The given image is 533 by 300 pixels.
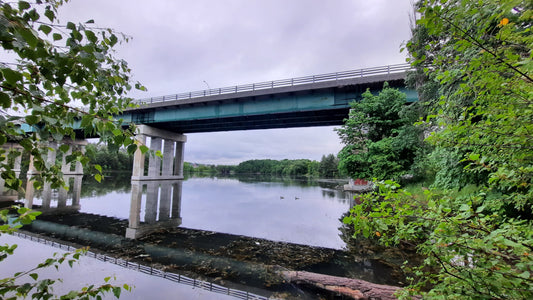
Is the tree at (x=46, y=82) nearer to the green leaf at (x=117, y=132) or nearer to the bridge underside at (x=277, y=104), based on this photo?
the green leaf at (x=117, y=132)

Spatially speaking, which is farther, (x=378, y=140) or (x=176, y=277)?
(x=378, y=140)

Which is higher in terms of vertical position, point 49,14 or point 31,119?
point 49,14

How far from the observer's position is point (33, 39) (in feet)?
3.51

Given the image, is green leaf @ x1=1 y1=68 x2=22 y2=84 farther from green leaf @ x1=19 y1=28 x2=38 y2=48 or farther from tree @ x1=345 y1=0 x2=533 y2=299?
tree @ x1=345 y1=0 x2=533 y2=299

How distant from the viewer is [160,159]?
131ft

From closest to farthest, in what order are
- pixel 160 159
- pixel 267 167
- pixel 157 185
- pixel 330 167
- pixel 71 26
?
pixel 71 26 → pixel 157 185 → pixel 160 159 → pixel 330 167 → pixel 267 167

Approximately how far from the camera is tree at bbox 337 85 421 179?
14805 millimetres

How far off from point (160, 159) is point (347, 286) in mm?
40249

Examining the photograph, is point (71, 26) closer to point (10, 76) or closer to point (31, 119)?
point (10, 76)

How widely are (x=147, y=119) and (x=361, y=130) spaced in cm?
2719

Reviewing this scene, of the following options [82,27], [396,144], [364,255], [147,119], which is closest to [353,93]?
[396,144]

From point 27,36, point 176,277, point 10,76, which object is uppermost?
point 27,36

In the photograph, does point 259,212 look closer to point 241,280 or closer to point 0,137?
point 241,280

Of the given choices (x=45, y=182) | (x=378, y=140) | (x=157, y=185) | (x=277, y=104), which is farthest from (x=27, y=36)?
(x=157, y=185)
